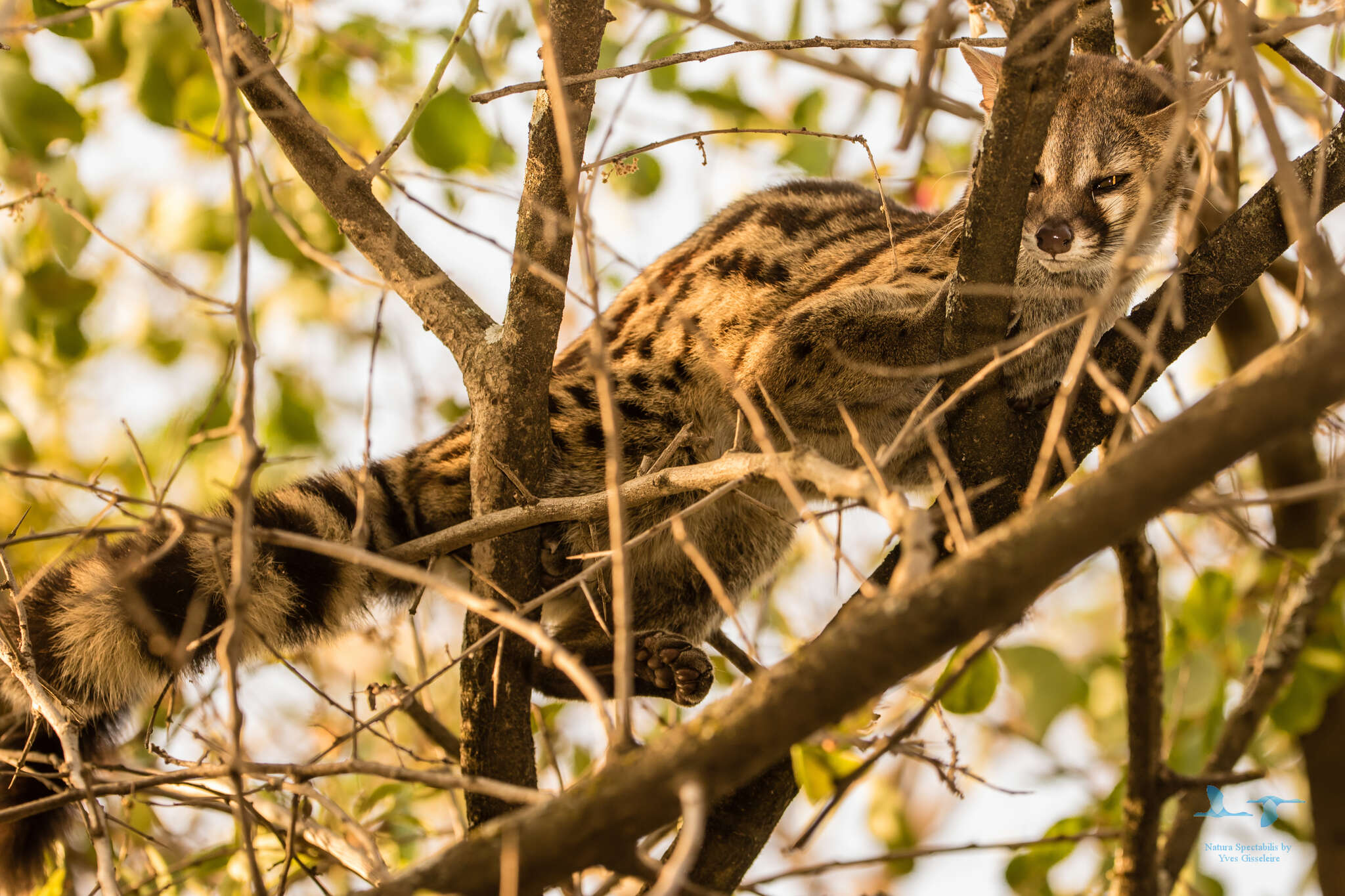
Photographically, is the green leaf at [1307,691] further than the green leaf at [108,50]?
No

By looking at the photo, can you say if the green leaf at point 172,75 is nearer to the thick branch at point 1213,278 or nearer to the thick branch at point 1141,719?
the thick branch at point 1213,278

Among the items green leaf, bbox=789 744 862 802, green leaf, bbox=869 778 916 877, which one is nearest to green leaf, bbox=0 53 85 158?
green leaf, bbox=789 744 862 802

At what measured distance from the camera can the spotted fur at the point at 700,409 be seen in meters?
3.31

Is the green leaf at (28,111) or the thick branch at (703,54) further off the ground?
the green leaf at (28,111)

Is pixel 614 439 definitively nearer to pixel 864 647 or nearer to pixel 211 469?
pixel 864 647

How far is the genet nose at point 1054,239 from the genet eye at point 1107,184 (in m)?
0.32

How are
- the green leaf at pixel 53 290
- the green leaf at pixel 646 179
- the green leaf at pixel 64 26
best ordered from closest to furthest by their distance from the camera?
1. the green leaf at pixel 64 26
2. the green leaf at pixel 53 290
3. the green leaf at pixel 646 179

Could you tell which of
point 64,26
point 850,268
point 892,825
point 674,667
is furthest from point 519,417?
point 892,825

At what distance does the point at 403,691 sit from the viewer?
296 cm

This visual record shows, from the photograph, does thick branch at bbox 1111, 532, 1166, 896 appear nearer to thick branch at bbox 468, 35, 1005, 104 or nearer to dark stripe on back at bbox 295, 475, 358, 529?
thick branch at bbox 468, 35, 1005, 104

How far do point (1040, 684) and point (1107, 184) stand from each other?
1.73 meters

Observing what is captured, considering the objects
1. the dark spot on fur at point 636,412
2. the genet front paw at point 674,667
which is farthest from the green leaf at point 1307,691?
the dark spot on fur at point 636,412

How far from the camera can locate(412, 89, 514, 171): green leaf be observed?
4.49 m

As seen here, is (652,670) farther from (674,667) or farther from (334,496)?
(334,496)
